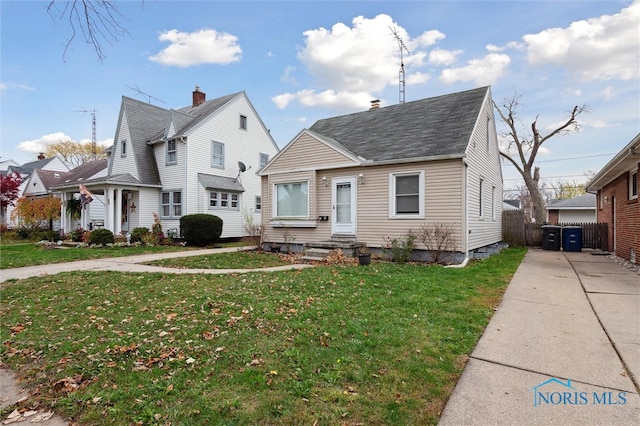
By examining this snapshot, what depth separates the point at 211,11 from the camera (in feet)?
24.0

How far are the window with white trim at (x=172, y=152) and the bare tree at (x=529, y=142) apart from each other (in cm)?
2409

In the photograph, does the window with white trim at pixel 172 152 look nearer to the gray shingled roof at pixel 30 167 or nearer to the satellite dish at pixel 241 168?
the satellite dish at pixel 241 168

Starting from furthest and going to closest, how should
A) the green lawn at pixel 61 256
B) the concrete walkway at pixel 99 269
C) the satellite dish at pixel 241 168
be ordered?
the satellite dish at pixel 241 168 < the green lawn at pixel 61 256 < the concrete walkway at pixel 99 269

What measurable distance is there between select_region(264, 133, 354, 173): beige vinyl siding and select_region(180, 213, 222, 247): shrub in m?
4.51

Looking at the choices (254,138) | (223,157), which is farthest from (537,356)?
(254,138)

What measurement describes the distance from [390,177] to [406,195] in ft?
2.61

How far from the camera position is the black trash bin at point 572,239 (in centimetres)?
1478

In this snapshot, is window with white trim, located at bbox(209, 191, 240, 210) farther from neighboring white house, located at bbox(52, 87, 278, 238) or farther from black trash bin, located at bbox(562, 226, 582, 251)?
black trash bin, located at bbox(562, 226, 582, 251)

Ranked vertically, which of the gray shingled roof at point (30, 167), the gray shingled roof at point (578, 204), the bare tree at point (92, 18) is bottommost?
the gray shingled roof at point (578, 204)

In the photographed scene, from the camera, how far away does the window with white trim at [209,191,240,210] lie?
18.8 metres

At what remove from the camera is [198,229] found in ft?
51.4

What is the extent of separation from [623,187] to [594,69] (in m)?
8.70

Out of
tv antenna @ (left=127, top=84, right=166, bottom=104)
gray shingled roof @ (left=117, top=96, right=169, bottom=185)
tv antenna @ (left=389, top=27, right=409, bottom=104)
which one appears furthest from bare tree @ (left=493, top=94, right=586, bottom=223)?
tv antenna @ (left=127, top=84, right=166, bottom=104)

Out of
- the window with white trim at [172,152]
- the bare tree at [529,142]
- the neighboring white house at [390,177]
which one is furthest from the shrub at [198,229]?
the bare tree at [529,142]
